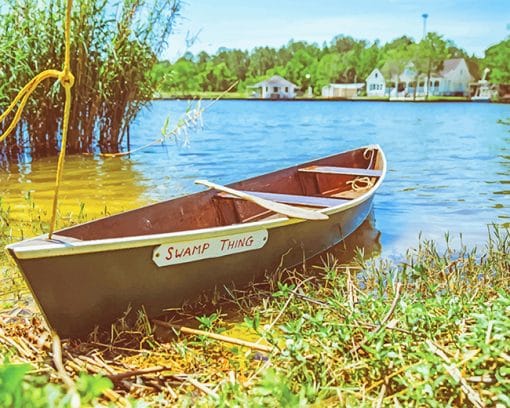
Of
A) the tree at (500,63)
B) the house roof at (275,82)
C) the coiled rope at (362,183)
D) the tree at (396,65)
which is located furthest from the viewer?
the house roof at (275,82)

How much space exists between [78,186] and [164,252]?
791 centimetres

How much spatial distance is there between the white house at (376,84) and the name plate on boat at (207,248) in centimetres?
8732

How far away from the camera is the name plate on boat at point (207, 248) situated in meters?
4.39

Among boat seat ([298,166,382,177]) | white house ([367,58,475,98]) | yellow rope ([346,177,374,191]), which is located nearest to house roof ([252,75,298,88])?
white house ([367,58,475,98])

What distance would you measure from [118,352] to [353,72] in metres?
99.9

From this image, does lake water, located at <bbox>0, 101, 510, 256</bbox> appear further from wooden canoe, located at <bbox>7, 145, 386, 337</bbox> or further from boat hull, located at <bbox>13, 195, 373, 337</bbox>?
boat hull, located at <bbox>13, 195, 373, 337</bbox>

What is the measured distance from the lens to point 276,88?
9394cm

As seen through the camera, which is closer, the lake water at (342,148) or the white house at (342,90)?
the lake water at (342,148)

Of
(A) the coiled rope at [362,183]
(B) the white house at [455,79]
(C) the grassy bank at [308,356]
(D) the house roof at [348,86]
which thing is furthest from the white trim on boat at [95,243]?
(D) the house roof at [348,86]

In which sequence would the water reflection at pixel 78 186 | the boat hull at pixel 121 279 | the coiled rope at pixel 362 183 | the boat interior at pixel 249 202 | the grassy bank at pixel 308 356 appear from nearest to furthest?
1. the grassy bank at pixel 308 356
2. the boat hull at pixel 121 279
3. the boat interior at pixel 249 202
4. the coiled rope at pixel 362 183
5. the water reflection at pixel 78 186

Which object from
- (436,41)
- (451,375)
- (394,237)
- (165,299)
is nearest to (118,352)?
(165,299)

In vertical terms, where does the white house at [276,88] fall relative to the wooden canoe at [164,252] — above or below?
above

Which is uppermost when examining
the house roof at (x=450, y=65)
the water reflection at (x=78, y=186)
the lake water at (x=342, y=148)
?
the house roof at (x=450, y=65)

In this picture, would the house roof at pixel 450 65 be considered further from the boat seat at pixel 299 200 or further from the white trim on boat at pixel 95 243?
the white trim on boat at pixel 95 243
